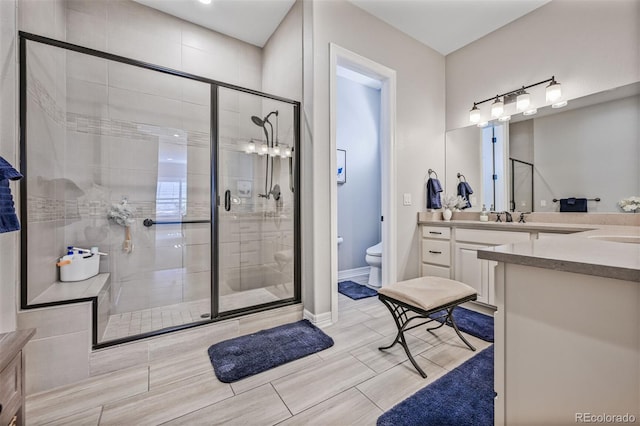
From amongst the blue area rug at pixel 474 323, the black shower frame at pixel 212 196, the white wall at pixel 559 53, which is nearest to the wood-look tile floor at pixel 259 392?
the blue area rug at pixel 474 323

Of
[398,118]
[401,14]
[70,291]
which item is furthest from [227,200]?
[401,14]

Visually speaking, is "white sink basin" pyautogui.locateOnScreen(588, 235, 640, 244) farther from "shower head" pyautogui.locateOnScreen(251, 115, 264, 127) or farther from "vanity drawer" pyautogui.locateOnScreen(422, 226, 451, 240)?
"shower head" pyautogui.locateOnScreen(251, 115, 264, 127)

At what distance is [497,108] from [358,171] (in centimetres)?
177

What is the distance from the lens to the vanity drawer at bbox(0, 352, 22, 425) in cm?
81

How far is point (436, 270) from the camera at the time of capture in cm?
280

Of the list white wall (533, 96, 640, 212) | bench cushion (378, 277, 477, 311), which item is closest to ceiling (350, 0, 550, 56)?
white wall (533, 96, 640, 212)

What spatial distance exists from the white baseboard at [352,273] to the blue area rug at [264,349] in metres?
1.49

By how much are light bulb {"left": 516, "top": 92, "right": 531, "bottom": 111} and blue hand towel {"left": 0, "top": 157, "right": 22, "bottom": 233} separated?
3558mm

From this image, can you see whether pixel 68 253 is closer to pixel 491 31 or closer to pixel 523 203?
pixel 523 203

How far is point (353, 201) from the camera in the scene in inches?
150

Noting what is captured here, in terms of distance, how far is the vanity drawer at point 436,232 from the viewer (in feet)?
8.93

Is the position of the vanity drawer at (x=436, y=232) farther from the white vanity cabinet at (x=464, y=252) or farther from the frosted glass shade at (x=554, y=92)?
the frosted glass shade at (x=554, y=92)

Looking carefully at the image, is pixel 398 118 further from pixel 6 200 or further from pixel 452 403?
pixel 6 200

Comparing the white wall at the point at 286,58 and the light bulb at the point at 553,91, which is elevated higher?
the white wall at the point at 286,58
